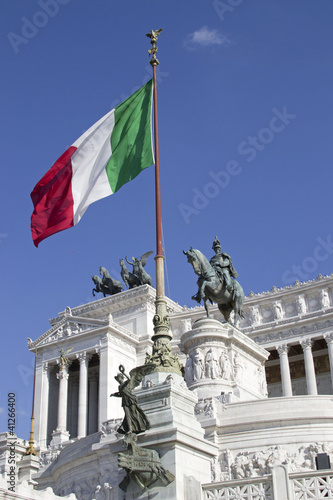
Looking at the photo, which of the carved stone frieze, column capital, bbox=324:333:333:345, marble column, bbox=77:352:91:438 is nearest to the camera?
the carved stone frieze

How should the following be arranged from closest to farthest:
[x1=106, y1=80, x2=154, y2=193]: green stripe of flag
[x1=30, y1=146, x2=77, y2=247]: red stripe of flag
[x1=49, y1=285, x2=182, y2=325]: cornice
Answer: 1. [x1=106, y1=80, x2=154, y2=193]: green stripe of flag
2. [x1=30, y1=146, x2=77, y2=247]: red stripe of flag
3. [x1=49, y1=285, x2=182, y2=325]: cornice

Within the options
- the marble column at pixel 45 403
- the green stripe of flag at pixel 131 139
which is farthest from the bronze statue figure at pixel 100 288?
the green stripe of flag at pixel 131 139

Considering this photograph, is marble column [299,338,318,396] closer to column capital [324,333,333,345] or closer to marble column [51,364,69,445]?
column capital [324,333,333,345]

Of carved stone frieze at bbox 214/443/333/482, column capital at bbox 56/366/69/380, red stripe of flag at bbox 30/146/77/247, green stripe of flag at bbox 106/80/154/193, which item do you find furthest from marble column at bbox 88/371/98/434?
green stripe of flag at bbox 106/80/154/193

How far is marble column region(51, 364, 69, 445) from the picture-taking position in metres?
52.9

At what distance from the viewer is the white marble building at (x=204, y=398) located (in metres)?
12.1

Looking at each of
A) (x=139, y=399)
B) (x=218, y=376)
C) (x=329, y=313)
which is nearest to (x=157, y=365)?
(x=139, y=399)

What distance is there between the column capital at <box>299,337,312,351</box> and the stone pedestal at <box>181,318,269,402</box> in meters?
24.6

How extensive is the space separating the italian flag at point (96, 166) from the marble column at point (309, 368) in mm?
38776

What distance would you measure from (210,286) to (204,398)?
21.4ft

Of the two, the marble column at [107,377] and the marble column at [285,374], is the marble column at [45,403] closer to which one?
the marble column at [107,377]

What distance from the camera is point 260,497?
38.4 ft

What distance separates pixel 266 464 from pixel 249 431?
1.35 metres

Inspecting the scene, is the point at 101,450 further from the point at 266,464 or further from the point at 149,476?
the point at 149,476
